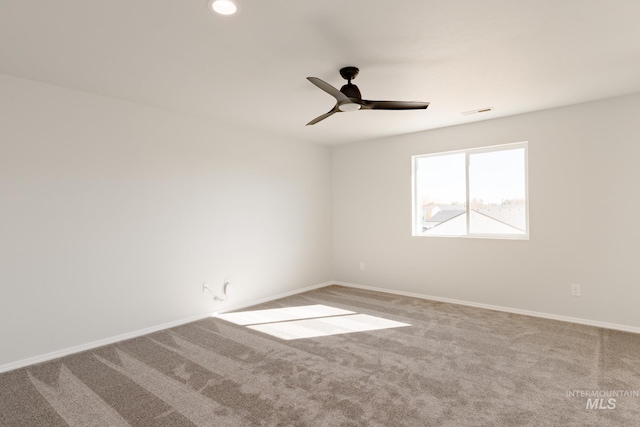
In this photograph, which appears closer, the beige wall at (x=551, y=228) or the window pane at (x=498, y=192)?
the beige wall at (x=551, y=228)

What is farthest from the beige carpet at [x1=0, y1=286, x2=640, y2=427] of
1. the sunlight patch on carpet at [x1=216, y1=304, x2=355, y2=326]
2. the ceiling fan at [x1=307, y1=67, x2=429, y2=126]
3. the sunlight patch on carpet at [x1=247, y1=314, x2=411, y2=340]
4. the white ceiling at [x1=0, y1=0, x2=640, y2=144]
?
the white ceiling at [x1=0, y1=0, x2=640, y2=144]

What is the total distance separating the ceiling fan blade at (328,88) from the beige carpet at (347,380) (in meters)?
2.13

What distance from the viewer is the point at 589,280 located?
361cm

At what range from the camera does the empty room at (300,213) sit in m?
2.11

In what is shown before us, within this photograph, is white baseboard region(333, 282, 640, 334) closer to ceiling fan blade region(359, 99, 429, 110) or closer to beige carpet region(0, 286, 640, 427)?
beige carpet region(0, 286, 640, 427)

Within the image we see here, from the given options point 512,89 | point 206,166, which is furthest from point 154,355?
point 512,89

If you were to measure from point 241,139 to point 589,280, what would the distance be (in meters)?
4.45

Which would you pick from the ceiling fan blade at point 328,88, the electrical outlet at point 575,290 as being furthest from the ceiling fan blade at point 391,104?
the electrical outlet at point 575,290

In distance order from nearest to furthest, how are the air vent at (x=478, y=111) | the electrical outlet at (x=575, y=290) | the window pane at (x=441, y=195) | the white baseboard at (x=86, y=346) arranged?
the white baseboard at (x=86, y=346) → the electrical outlet at (x=575, y=290) → the air vent at (x=478, y=111) → the window pane at (x=441, y=195)

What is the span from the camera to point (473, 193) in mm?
4520

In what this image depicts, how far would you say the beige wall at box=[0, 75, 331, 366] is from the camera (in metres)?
2.82

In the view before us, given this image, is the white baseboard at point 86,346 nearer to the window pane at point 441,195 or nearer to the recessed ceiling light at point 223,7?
the recessed ceiling light at point 223,7

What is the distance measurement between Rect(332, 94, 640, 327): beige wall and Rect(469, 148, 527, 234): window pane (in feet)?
0.55

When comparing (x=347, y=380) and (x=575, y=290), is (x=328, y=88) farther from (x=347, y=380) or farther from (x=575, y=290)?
(x=575, y=290)
